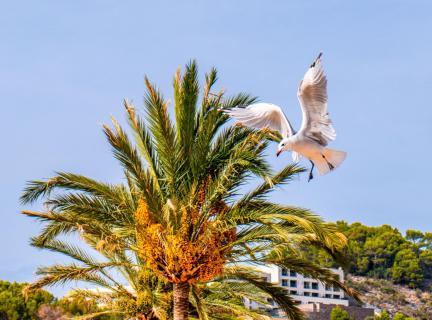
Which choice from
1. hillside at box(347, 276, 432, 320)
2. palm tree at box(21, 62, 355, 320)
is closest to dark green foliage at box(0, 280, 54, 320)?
palm tree at box(21, 62, 355, 320)

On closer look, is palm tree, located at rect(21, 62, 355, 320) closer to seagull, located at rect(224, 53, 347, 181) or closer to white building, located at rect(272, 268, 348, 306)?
seagull, located at rect(224, 53, 347, 181)

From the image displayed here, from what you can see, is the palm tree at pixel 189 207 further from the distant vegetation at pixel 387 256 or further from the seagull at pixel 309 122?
the distant vegetation at pixel 387 256

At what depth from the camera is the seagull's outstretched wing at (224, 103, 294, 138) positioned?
15.3 meters

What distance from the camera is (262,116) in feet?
50.8

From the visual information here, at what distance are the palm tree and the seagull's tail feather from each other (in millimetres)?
930

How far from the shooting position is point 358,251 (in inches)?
4695

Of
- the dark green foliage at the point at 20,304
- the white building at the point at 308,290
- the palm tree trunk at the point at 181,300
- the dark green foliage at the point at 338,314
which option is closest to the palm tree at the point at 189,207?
the palm tree trunk at the point at 181,300

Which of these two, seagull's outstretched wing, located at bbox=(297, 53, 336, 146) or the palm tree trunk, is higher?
seagull's outstretched wing, located at bbox=(297, 53, 336, 146)

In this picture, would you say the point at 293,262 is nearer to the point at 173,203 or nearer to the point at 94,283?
the point at 173,203

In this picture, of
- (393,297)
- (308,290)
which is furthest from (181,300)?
(393,297)

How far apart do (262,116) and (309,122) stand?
1.56m

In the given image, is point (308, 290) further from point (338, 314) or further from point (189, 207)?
point (189, 207)

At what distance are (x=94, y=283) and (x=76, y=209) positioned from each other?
315cm

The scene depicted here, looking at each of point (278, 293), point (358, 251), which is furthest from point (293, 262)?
point (358, 251)
